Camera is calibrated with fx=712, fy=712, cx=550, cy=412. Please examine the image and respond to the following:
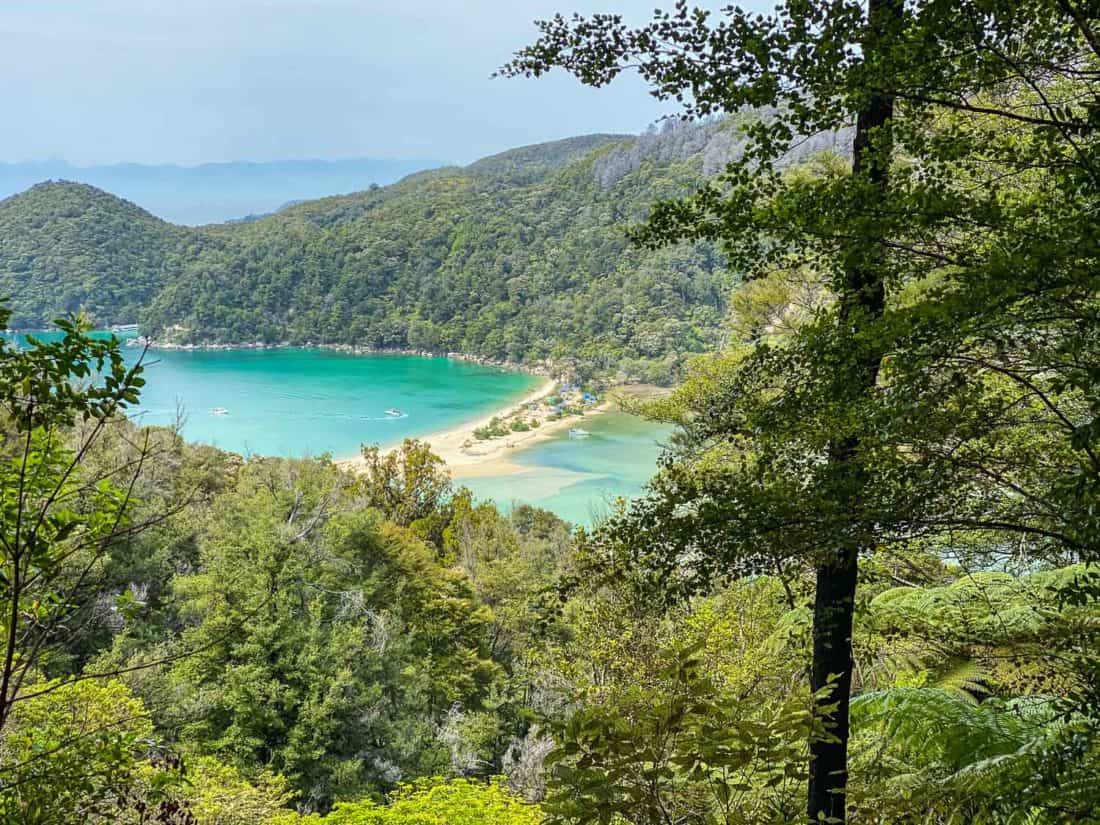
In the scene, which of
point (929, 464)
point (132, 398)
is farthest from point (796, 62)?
point (132, 398)

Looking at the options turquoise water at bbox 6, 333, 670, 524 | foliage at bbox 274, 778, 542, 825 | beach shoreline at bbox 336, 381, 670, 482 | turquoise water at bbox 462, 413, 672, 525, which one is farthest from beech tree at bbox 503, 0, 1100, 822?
beach shoreline at bbox 336, 381, 670, 482

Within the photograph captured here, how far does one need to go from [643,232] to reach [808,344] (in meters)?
0.78

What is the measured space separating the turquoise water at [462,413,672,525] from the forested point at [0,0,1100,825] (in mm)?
17652

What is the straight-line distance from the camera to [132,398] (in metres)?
1.84

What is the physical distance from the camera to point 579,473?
35125 millimetres

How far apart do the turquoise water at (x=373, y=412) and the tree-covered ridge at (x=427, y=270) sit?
173 inches

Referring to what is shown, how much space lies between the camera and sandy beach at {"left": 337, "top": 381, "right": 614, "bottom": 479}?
35491 mm

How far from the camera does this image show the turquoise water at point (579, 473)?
30828mm

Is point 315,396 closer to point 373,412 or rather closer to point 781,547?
point 373,412

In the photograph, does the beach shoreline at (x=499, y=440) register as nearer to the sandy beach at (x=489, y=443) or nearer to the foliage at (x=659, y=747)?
the sandy beach at (x=489, y=443)

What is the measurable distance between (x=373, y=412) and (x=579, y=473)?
1722 centimetres

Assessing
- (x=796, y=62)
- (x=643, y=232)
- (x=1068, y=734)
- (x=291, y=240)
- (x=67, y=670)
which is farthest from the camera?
(x=291, y=240)

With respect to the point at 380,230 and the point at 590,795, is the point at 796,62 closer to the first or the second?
the point at 590,795

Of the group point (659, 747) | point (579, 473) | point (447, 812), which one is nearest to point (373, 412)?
point (579, 473)
